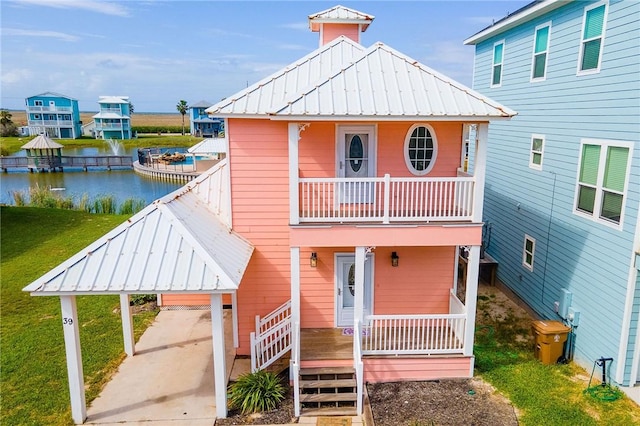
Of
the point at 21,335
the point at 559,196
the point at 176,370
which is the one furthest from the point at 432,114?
the point at 21,335

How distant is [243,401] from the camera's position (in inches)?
341

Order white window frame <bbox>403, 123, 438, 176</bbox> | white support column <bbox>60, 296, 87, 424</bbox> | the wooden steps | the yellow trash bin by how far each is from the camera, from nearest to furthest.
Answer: white support column <bbox>60, 296, 87, 424</bbox>
the wooden steps
the yellow trash bin
white window frame <bbox>403, 123, 438, 176</bbox>

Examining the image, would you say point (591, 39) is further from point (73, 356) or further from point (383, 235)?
point (73, 356)

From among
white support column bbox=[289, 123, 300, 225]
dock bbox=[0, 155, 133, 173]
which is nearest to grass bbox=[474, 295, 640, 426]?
white support column bbox=[289, 123, 300, 225]

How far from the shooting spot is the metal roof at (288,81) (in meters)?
9.56

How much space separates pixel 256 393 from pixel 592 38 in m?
10.7

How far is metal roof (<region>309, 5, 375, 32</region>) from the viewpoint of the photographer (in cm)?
1220

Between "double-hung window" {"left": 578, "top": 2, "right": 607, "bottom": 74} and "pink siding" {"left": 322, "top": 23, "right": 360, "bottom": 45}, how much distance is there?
19.0ft

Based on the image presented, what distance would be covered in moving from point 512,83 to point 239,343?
11.7 metres

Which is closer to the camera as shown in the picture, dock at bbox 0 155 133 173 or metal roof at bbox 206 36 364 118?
metal roof at bbox 206 36 364 118

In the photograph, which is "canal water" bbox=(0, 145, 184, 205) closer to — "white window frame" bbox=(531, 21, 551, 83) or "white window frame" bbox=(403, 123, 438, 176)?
"white window frame" bbox=(403, 123, 438, 176)

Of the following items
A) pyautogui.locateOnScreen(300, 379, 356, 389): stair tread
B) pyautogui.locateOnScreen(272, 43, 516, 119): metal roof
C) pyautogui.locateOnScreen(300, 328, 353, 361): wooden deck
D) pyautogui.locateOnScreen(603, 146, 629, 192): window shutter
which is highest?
pyautogui.locateOnScreen(272, 43, 516, 119): metal roof

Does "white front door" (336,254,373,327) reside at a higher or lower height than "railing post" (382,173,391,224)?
lower

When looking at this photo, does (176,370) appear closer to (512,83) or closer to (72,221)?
(512,83)
